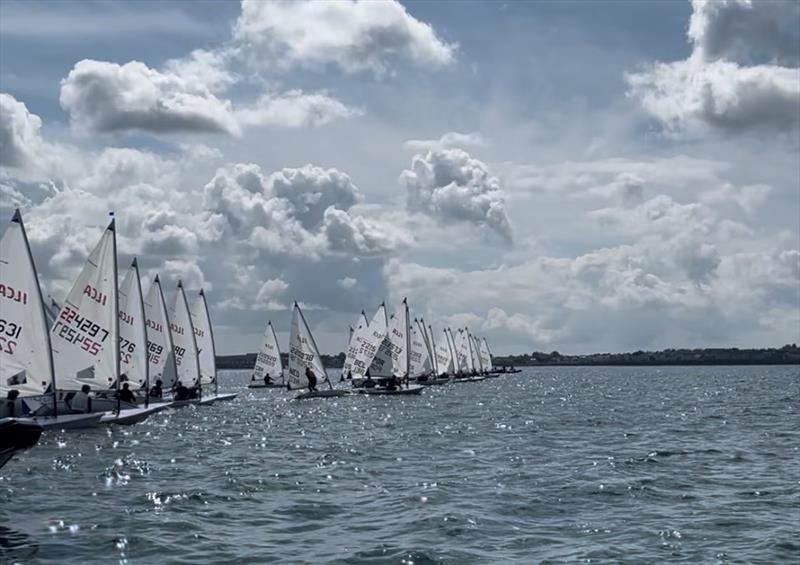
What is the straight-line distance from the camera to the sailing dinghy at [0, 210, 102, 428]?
102ft

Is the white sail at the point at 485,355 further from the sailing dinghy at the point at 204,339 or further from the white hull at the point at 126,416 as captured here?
the white hull at the point at 126,416

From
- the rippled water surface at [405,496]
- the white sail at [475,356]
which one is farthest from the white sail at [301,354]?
the white sail at [475,356]

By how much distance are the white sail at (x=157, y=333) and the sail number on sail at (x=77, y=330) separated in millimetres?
17200

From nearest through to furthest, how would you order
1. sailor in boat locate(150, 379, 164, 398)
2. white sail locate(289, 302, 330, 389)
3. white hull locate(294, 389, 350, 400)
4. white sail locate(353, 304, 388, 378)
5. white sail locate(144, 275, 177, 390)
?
sailor in boat locate(150, 379, 164, 398) → white sail locate(144, 275, 177, 390) → white hull locate(294, 389, 350, 400) → white sail locate(289, 302, 330, 389) → white sail locate(353, 304, 388, 378)

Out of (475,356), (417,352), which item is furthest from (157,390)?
(475,356)

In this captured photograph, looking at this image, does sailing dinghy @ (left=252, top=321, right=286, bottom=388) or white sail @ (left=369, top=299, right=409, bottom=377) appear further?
sailing dinghy @ (left=252, top=321, right=286, bottom=388)

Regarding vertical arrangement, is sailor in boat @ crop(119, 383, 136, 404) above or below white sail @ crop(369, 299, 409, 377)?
below

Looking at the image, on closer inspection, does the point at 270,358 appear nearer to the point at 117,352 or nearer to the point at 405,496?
the point at 117,352

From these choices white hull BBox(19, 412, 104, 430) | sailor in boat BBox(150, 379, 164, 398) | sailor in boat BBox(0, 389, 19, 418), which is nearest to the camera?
sailor in boat BBox(0, 389, 19, 418)

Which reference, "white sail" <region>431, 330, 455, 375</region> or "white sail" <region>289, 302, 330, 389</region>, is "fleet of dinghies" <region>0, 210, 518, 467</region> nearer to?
"white sail" <region>289, 302, 330, 389</region>

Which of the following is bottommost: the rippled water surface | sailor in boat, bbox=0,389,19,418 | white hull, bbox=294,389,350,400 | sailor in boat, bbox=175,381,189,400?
the rippled water surface

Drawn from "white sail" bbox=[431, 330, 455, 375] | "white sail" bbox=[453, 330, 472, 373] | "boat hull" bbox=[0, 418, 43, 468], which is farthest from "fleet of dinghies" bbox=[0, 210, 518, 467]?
"white sail" bbox=[453, 330, 472, 373]

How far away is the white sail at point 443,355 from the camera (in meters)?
118

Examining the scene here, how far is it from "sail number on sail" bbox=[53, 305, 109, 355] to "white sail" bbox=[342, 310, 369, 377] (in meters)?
38.4
